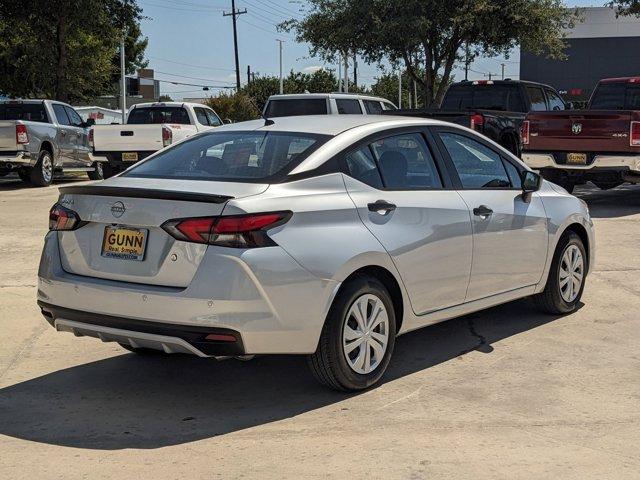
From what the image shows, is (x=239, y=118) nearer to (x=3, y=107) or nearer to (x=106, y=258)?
(x=3, y=107)

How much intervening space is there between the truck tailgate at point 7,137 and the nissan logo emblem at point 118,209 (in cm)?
1431

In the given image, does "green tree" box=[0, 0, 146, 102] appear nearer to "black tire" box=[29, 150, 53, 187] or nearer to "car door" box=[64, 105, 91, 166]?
"car door" box=[64, 105, 91, 166]

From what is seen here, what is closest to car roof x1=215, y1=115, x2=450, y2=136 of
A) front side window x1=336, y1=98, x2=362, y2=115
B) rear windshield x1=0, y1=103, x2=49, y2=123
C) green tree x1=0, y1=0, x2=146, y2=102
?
front side window x1=336, y1=98, x2=362, y2=115

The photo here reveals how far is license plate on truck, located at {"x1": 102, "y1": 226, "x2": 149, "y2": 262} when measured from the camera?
15.6ft

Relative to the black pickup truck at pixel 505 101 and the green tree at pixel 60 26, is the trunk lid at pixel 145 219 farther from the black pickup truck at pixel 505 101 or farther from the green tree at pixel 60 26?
the green tree at pixel 60 26

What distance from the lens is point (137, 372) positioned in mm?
5719

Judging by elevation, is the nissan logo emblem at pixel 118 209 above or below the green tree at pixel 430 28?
below

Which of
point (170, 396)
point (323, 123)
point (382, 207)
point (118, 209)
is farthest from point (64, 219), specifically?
point (382, 207)

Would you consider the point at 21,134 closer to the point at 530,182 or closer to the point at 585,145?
the point at 585,145

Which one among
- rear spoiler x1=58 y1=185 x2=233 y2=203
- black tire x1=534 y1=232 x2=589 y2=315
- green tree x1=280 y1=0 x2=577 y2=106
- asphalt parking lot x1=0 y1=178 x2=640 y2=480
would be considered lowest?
asphalt parking lot x1=0 y1=178 x2=640 y2=480

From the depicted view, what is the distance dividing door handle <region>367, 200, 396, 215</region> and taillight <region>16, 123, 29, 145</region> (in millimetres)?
14536

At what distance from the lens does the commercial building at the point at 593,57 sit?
6419cm

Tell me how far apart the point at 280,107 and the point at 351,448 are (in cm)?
1368

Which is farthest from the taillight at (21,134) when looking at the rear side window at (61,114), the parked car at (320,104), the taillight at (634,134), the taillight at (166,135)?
the taillight at (634,134)
